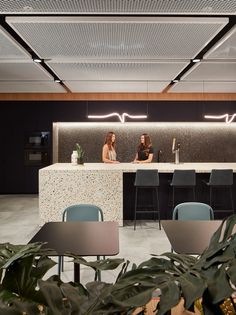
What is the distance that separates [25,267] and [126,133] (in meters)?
9.14

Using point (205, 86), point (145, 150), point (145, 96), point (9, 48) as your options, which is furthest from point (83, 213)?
point (145, 96)

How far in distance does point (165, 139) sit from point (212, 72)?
3.91 metres

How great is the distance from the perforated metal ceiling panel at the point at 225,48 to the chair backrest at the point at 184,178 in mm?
1955

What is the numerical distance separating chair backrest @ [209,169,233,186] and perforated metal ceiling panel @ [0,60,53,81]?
11.0 feet

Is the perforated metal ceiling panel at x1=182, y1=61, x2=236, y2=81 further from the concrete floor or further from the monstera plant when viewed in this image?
the monstera plant

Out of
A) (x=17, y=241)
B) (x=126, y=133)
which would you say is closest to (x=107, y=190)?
(x=17, y=241)

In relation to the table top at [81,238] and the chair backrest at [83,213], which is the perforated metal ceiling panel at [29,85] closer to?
the chair backrest at [83,213]

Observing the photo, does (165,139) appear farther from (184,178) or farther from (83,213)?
(83,213)

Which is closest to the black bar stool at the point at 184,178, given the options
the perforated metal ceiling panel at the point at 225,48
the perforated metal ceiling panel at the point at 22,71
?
the perforated metal ceiling panel at the point at 225,48

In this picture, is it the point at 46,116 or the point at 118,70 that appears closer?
the point at 118,70

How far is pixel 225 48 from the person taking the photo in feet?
14.7

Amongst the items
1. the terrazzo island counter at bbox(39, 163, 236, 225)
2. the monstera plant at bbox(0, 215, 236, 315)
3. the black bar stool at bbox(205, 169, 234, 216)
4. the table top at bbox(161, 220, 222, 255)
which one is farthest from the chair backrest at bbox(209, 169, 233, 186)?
the monstera plant at bbox(0, 215, 236, 315)

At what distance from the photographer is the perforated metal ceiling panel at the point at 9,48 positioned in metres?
3.95

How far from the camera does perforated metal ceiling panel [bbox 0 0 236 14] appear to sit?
295 cm
